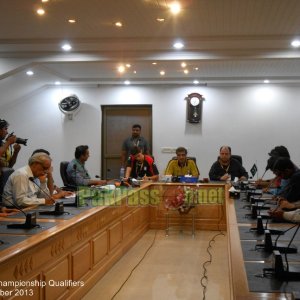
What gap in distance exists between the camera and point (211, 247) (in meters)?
5.09

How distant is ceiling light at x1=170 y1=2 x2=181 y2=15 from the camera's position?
15.1 ft

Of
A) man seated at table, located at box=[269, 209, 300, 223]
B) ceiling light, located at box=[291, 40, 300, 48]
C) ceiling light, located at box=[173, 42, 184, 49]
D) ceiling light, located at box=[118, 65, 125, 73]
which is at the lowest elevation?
man seated at table, located at box=[269, 209, 300, 223]

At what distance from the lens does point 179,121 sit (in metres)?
9.46

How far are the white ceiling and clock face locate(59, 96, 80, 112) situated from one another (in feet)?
4.08

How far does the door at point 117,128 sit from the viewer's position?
9.59 meters

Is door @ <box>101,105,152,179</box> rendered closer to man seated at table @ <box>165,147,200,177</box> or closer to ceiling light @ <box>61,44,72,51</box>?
man seated at table @ <box>165,147,200,177</box>

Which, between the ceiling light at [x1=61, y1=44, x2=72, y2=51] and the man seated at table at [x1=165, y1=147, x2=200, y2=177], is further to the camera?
the man seated at table at [x1=165, y1=147, x2=200, y2=177]

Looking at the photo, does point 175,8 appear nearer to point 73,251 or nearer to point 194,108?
point 73,251

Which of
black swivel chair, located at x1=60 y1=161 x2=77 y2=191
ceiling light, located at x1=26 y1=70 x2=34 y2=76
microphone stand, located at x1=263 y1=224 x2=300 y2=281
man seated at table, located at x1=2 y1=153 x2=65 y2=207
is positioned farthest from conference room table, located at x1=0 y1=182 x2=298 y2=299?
ceiling light, located at x1=26 y1=70 x2=34 y2=76

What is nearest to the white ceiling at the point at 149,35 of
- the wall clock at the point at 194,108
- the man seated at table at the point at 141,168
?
the wall clock at the point at 194,108

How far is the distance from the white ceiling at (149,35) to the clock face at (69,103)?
1.24 metres

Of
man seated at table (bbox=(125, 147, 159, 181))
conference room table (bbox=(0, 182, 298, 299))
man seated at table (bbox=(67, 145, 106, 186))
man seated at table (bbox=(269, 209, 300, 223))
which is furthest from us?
man seated at table (bbox=(125, 147, 159, 181))

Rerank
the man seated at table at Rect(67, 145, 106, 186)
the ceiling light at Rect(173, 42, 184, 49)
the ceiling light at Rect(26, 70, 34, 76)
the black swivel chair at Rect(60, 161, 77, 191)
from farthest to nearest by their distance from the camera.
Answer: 1. the ceiling light at Rect(26, 70, 34, 76)
2. the ceiling light at Rect(173, 42, 184, 49)
3. the black swivel chair at Rect(60, 161, 77, 191)
4. the man seated at table at Rect(67, 145, 106, 186)

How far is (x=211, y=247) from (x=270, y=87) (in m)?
5.26
